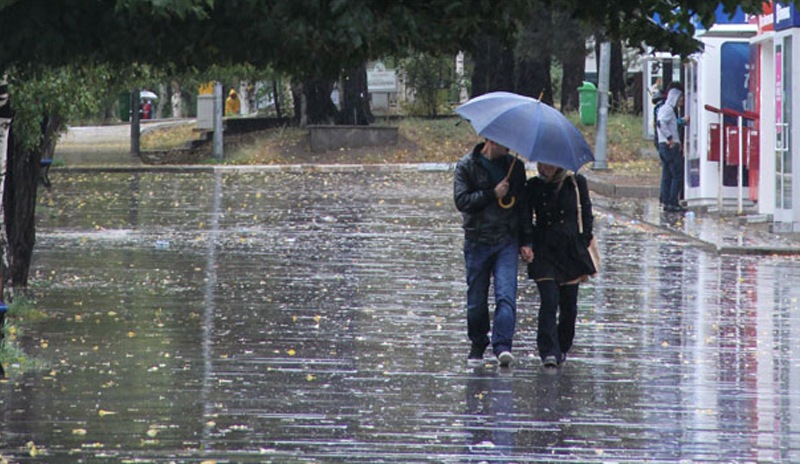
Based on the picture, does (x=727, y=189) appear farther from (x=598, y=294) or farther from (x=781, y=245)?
(x=598, y=294)

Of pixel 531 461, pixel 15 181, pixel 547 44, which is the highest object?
pixel 547 44

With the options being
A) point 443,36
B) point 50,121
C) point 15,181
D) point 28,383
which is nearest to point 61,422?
point 28,383

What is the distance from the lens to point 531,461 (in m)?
7.48

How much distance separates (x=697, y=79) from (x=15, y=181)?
14.0 meters

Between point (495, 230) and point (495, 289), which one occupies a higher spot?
point (495, 230)

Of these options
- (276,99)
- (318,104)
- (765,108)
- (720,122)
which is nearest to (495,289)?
(765,108)

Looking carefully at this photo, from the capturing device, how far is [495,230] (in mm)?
10125

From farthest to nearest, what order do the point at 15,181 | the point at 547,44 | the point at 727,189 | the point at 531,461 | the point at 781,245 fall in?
the point at 547,44 → the point at 727,189 → the point at 781,245 → the point at 15,181 → the point at 531,461

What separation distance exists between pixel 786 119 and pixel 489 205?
10579mm

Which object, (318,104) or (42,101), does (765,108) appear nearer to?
(42,101)

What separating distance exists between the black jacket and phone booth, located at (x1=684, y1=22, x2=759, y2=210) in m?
12.4

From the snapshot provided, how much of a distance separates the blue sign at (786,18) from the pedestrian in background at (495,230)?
9.74 m

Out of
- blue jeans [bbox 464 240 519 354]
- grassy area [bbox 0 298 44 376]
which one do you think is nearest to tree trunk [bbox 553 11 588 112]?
grassy area [bbox 0 298 44 376]

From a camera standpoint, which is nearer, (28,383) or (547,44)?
(28,383)
